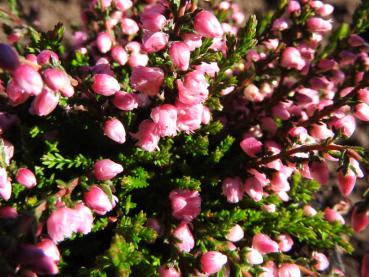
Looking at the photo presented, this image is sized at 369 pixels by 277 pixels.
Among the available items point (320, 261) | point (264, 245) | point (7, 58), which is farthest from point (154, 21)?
point (320, 261)

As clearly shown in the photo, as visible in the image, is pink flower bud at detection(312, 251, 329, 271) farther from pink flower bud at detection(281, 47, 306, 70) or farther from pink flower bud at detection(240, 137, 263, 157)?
pink flower bud at detection(281, 47, 306, 70)

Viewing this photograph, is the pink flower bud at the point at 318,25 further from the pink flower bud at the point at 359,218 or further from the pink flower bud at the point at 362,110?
the pink flower bud at the point at 359,218

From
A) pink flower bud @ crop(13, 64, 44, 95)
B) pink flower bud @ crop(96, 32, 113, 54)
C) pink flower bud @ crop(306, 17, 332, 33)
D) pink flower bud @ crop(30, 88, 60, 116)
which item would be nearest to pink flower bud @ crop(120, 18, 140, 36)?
pink flower bud @ crop(96, 32, 113, 54)

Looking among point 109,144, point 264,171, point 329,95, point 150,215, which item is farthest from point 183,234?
point 329,95

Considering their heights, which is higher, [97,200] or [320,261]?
[97,200]

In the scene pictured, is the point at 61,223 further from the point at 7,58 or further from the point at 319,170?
the point at 319,170

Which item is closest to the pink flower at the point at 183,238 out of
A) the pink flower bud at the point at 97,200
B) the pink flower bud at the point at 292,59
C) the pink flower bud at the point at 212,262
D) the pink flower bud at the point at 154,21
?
the pink flower bud at the point at 212,262

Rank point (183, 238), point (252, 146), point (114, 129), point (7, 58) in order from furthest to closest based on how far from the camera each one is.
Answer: point (252, 146)
point (183, 238)
point (114, 129)
point (7, 58)
